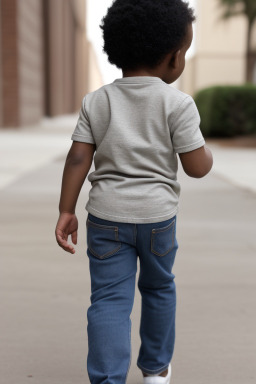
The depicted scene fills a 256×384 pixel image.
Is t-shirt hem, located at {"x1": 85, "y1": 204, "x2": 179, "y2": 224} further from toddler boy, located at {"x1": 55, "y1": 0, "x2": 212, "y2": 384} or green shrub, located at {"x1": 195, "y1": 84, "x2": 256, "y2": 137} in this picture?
green shrub, located at {"x1": 195, "y1": 84, "x2": 256, "y2": 137}

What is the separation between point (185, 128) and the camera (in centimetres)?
213

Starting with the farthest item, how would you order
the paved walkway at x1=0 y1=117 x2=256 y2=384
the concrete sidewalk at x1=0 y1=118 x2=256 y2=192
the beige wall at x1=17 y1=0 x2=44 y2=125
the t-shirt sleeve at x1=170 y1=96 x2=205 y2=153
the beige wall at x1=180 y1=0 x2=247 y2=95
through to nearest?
1. the beige wall at x1=180 y1=0 x2=247 y2=95
2. the beige wall at x1=17 y1=0 x2=44 y2=125
3. the concrete sidewalk at x1=0 y1=118 x2=256 y2=192
4. the paved walkway at x1=0 y1=117 x2=256 y2=384
5. the t-shirt sleeve at x1=170 y1=96 x2=205 y2=153

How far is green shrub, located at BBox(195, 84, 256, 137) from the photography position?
16.9 meters

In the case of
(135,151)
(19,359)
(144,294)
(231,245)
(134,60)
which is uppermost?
(134,60)

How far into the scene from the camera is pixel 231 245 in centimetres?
493

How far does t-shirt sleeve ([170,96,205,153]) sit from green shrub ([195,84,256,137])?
15120 mm

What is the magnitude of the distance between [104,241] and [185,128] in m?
0.46

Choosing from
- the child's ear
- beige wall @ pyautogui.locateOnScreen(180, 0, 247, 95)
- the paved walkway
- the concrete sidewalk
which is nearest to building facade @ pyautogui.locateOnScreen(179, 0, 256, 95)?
beige wall @ pyautogui.locateOnScreen(180, 0, 247, 95)

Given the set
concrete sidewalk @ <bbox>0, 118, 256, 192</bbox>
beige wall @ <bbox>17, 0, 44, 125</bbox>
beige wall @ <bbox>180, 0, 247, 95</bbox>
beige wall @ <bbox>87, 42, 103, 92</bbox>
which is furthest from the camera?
beige wall @ <bbox>87, 42, 103, 92</bbox>

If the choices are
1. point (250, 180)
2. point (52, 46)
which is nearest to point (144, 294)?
point (250, 180)

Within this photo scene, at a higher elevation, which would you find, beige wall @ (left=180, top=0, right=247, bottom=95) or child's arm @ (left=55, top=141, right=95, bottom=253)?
child's arm @ (left=55, top=141, right=95, bottom=253)

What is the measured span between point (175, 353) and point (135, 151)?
1.08 meters

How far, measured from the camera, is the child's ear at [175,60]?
7.25 ft

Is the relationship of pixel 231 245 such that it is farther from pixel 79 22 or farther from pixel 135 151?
pixel 79 22
